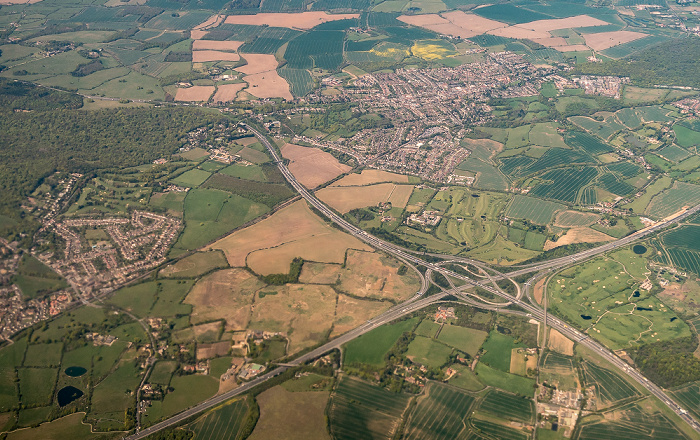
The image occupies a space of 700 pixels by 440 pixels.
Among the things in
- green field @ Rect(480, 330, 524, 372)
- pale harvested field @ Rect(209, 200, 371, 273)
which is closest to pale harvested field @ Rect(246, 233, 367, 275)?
pale harvested field @ Rect(209, 200, 371, 273)

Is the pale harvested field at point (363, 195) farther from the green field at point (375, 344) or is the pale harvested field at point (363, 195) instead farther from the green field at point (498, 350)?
the green field at point (498, 350)

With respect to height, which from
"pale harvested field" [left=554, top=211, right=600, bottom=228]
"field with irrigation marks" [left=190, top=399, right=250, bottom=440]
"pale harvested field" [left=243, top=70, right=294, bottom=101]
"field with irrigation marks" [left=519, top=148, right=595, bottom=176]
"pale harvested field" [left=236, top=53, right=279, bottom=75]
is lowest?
"field with irrigation marks" [left=190, top=399, right=250, bottom=440]

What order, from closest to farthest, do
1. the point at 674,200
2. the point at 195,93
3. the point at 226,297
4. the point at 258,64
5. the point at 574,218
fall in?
the point at 226,297 < the point at 574,218 < the point at 674,200 < the point at 195,93 < the point at 258,64

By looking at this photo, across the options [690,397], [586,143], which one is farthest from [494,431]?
[586,143]

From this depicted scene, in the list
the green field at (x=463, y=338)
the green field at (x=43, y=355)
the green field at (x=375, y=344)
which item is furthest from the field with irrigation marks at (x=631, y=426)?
the green field at (x=43, y=355)

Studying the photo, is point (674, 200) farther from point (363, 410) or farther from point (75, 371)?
point (75, 371)

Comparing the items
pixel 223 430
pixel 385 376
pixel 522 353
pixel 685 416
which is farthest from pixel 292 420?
pixel 685 416

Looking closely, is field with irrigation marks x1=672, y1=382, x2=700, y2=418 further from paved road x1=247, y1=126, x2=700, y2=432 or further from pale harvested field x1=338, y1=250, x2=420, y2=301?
pale harvested field x1=338, y1=250, x2=420, y2=301
